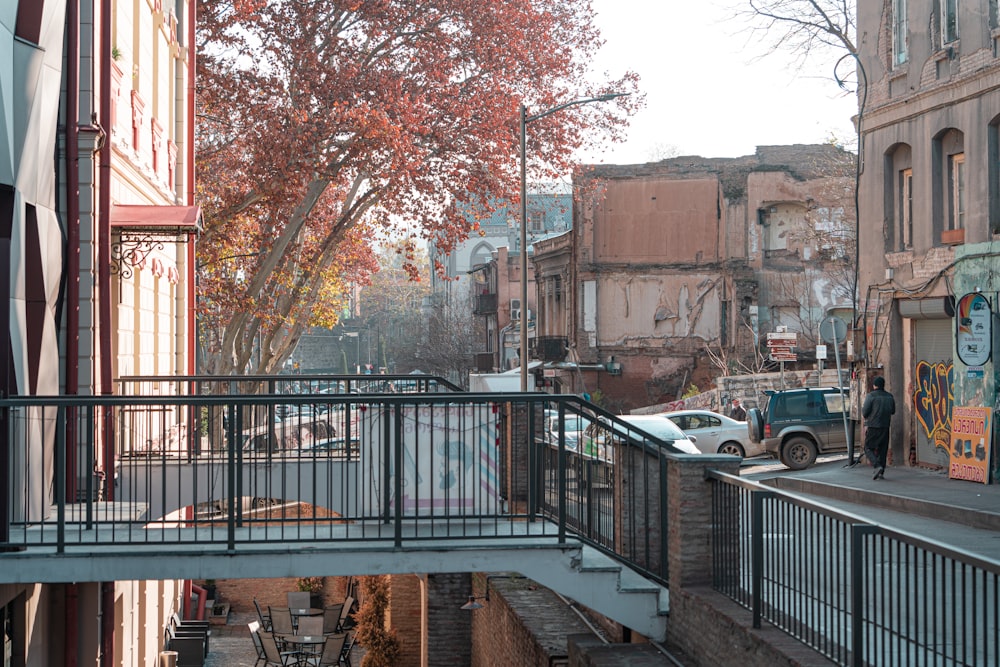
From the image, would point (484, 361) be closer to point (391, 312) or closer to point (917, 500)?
point (391, 312)

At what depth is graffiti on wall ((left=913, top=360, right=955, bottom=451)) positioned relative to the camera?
22609 mm

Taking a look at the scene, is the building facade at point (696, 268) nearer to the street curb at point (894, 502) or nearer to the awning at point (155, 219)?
the street curb at point (894, 502)

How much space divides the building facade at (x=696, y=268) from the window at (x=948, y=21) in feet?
96.4

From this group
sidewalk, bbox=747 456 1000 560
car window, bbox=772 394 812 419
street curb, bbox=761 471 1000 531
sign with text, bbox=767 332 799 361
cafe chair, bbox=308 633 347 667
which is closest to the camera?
sidewalk, bbox=747 456 1000 560

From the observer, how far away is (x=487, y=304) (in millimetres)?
77188

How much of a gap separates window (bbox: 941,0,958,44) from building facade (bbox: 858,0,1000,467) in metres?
0.02

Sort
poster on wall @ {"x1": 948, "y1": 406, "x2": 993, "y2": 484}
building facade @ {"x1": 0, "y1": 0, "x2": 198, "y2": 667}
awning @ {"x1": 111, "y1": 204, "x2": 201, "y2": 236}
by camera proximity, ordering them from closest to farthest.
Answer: building facade @ {"x1": 0, "y1": 0, "x2": 198, "y2": 667}, awning @ {"x1": 111, "y1": 204, "x2": 201, "y2": 236}, poster on wall @ {"x1": 948, "y1": 406, "x2": 993, "y2": 484}

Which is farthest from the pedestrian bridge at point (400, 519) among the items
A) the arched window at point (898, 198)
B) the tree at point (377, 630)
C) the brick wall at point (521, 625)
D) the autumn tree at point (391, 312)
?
the autumn tree at point (391, 312)

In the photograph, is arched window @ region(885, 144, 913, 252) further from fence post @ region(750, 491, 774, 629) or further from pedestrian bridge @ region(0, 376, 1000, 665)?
fence post @ region(750, 491, 774, 629)

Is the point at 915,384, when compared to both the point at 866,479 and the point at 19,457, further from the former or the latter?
the point at 19,457

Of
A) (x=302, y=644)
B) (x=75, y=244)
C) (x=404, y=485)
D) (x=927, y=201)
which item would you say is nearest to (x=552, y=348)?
(x=927, y=201)

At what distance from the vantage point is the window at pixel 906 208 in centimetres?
2427

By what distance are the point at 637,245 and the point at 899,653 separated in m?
47.9

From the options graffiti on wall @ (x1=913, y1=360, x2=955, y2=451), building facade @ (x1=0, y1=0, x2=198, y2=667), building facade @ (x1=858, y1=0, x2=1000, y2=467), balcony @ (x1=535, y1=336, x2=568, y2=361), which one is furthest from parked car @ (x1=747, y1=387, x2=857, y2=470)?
balcony @ (x1=535, y1=336, x2=568, y2=361)
